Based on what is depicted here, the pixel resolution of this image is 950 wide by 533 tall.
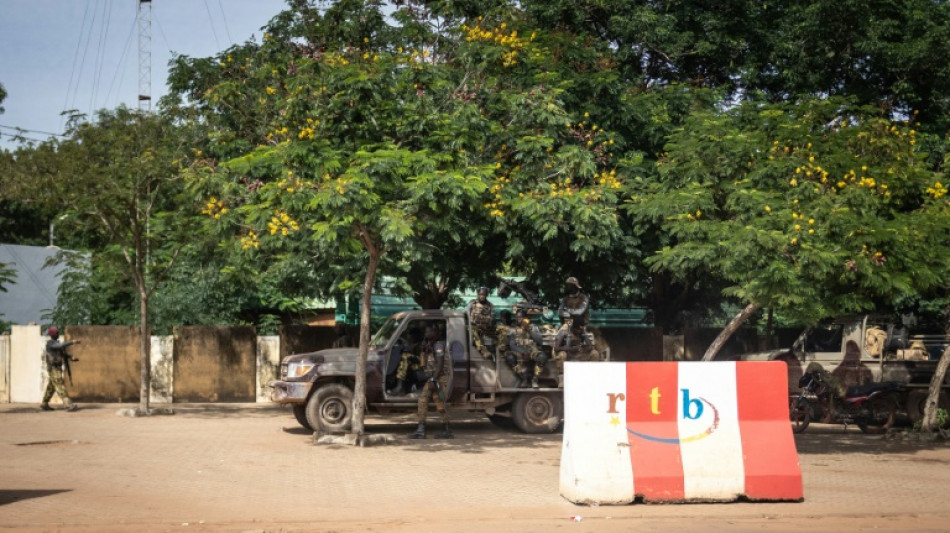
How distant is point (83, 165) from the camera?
18.1m

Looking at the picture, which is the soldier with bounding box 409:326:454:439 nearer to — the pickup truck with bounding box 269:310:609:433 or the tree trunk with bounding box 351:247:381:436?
the pickup truck with bounding box 269:310:609:433

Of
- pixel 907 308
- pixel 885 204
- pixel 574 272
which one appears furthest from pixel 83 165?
pixel 907 308

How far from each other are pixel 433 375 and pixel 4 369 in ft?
42.8

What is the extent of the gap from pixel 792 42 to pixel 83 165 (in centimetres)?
1552

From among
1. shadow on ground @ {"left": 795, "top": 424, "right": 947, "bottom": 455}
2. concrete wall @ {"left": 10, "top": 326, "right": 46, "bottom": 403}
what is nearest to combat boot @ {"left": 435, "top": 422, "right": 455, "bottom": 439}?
shadow on ground @ {"left": 795, "top": 424, "right": 947, "bottom": 455}

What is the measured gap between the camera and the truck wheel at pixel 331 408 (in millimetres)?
15781

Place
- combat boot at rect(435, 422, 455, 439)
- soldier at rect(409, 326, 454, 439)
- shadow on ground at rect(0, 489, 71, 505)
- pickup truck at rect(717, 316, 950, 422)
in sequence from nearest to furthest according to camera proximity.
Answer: shadow on ground at rect(0, 489, 71, 505) → soldier at rect(409, 326, 454, 439) → combat boot at rect(435, 422, 455, 439) → pickup truck at rect(717, 316, 950, 422)

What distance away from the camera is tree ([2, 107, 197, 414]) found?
1795cm

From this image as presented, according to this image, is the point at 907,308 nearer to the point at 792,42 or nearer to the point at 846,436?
the point at 792,42

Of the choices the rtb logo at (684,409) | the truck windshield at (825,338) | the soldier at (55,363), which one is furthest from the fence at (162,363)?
the rtb logo at (684,409)

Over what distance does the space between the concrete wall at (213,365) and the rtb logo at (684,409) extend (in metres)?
14.3

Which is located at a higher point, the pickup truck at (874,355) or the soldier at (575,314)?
the soldier at (575,314)

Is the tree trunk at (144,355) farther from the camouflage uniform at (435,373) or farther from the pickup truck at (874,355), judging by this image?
the pickup truck at (874,355)

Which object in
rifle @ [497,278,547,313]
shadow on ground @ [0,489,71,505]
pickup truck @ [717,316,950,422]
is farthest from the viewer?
pickup truck @ [717,316,950,422]
